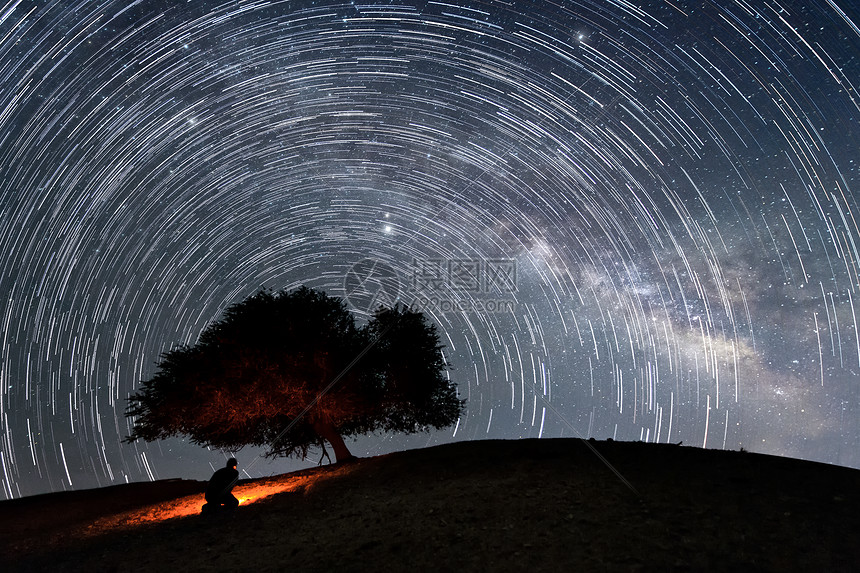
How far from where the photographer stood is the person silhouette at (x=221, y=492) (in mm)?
11305

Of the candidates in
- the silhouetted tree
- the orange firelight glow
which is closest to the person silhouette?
the orange firelight glow

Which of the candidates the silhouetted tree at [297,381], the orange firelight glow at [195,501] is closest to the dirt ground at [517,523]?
the orange firelight glow at [195,501]

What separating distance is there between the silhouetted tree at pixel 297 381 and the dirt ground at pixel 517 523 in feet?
15.3

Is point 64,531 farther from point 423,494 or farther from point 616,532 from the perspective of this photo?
point 616,532

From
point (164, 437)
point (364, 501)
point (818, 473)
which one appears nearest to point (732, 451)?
point (818, 473)

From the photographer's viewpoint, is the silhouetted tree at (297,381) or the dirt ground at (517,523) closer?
the dirt ground at (517,523)

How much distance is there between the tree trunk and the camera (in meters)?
18.4

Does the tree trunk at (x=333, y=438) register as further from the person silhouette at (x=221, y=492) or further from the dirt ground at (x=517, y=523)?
the person silhouette at (x=221, y=492)

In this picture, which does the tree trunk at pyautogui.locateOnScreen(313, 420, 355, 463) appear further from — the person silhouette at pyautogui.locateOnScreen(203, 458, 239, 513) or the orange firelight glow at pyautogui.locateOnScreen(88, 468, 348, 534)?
the person silhouette at pyautogui.locateOnScreen(203, 458, 239, 513)

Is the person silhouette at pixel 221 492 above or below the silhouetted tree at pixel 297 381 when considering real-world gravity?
below

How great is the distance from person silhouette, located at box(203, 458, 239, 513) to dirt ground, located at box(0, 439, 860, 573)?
0.58 metres

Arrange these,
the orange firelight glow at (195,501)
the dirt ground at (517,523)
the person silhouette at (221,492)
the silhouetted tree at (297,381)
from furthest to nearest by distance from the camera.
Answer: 1. the silhouetted tree at (297,381)
2. the orange firelight glow at (195,501)
3. the person silhouette at (221,492)
4. the dirt ground at (517,523)

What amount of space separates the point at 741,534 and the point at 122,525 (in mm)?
12180

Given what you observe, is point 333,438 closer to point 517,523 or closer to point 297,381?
point 297,381
